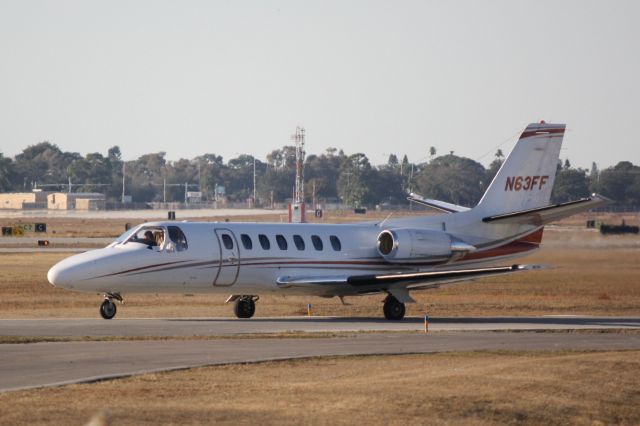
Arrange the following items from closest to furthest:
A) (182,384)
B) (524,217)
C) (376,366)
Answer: (182,384) → (376,366) → (524,217)

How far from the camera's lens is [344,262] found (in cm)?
3612

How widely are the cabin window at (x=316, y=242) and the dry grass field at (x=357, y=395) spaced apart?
13.6 m

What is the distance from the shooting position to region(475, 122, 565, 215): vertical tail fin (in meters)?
38.4

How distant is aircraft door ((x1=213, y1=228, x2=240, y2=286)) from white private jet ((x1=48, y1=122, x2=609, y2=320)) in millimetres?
27

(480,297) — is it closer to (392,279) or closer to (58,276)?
(392,279)

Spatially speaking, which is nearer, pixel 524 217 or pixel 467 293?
pixel 524 217

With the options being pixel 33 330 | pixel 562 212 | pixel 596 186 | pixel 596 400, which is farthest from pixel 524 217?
pixel 596 186

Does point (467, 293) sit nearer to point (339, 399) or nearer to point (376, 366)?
point (376, 366)

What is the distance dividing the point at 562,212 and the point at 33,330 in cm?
1549

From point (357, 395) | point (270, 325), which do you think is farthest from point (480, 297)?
point (357, 395)

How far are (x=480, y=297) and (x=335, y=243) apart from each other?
10.5 metres

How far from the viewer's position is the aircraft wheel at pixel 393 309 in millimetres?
35000

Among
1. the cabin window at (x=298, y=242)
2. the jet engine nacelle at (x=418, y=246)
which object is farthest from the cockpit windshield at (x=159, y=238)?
the jet engine nacelle at (x=418, y=246)

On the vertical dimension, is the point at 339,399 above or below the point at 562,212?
below
